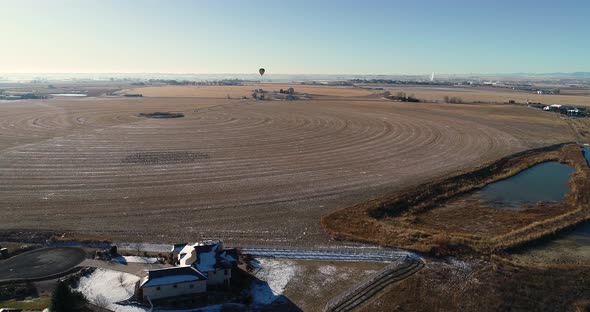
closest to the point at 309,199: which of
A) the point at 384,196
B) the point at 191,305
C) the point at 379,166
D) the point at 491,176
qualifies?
the point at 384,196

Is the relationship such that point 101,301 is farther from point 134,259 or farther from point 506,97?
point 506,97

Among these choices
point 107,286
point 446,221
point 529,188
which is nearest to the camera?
point 107,286

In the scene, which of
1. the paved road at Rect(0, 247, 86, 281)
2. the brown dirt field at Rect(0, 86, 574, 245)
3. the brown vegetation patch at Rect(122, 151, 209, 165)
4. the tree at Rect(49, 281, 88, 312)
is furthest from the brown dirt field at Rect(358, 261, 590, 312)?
the brown vegetation patch at Rect(122, 151, 209, 165)

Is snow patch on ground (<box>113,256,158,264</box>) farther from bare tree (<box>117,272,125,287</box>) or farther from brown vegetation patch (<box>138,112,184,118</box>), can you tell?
brown vegetation patch (<box>138,112,184,118</box>)

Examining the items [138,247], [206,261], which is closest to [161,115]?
[138,247]

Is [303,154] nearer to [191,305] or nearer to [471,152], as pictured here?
[471,152]
